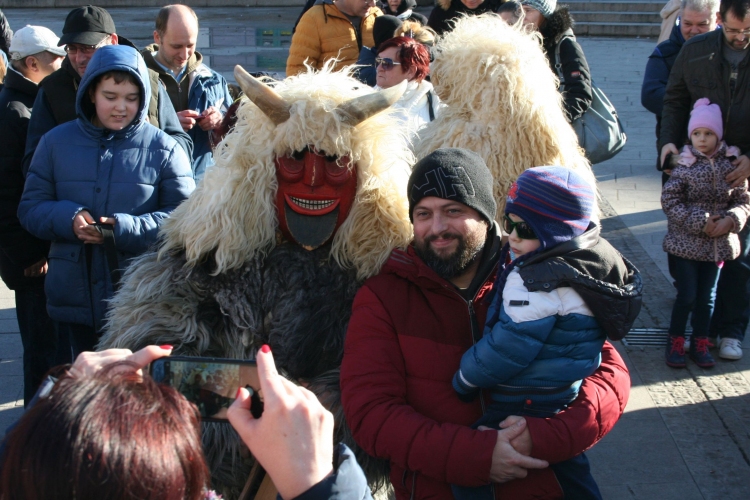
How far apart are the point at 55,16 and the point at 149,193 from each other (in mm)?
15704

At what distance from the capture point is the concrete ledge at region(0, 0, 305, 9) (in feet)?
59.8

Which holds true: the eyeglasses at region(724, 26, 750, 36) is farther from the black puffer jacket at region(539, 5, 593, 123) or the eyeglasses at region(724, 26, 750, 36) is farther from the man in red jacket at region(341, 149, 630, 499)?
the man in red jacket at region(341, 149, 630, 499)

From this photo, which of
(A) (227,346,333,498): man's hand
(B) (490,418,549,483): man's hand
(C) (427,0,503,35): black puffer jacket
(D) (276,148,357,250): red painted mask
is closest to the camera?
(A) (227,346,333,498): man's hand

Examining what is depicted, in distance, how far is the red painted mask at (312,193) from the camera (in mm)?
2877

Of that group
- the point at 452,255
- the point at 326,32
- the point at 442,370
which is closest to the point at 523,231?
the point at 452,255

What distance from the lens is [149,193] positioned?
11.4 feet

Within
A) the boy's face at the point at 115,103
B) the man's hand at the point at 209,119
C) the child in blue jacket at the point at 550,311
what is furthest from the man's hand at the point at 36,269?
the child in blue jacket at the point at 550,311

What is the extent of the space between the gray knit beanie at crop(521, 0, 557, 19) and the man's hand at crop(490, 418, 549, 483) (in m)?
3.27

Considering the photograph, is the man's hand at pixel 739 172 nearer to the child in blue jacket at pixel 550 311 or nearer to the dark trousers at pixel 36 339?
the child in blue jacket at pixel 550 311

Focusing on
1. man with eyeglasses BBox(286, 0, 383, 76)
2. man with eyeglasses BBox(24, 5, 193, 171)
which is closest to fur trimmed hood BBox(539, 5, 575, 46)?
man with eyeglasses BBox(286, 0, 383, 76)

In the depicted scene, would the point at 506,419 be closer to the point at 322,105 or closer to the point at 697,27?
the point at 322,105

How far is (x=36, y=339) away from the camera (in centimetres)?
428

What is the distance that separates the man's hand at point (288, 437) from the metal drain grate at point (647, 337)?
419cm

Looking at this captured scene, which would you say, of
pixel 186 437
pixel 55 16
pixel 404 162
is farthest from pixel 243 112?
pixel 55 16
